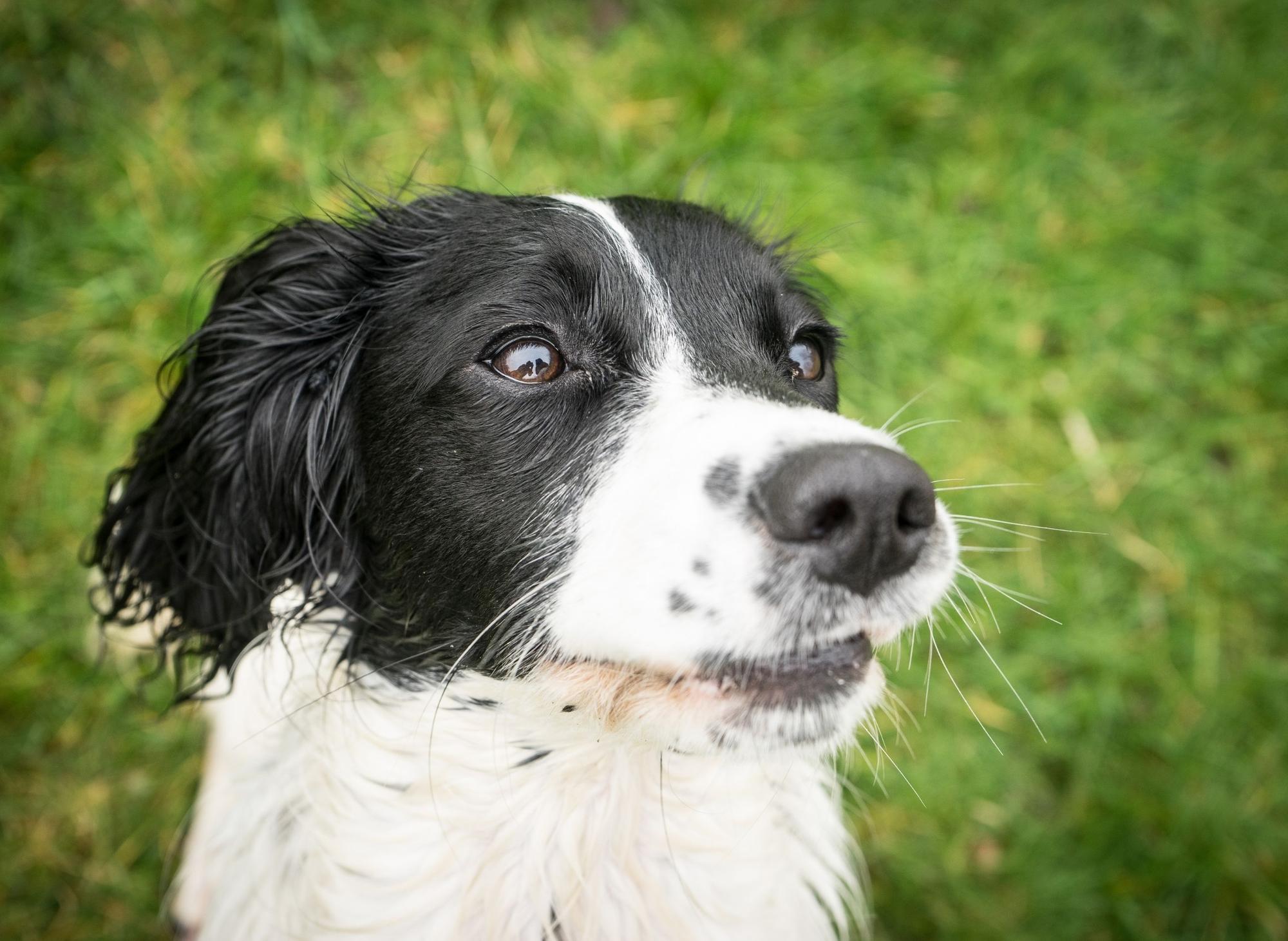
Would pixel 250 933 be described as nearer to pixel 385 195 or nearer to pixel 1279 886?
pixel 385 195

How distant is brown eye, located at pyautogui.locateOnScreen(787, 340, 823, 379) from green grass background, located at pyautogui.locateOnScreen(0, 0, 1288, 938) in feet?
3.32

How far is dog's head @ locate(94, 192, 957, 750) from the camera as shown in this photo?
147cm

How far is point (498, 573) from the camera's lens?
1.79 m

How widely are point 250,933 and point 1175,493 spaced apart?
4008mm

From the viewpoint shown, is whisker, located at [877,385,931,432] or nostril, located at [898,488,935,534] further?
whisker, located at [877,385,931,432]

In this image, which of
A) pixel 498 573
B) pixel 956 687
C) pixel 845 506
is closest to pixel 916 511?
pixel 845 506

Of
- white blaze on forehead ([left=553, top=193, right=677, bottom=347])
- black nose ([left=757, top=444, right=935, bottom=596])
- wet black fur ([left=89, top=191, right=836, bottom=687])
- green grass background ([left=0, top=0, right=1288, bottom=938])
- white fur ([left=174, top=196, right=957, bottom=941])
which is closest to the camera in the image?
black nose ([left=757, top=444, right=935, bottom=596])

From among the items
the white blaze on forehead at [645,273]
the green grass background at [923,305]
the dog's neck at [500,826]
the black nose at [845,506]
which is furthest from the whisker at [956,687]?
the white blaze on forehead at [645,273]

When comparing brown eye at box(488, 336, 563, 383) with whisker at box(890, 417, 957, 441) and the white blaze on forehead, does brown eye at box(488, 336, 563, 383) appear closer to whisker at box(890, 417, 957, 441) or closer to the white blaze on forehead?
the white blaze on forehead

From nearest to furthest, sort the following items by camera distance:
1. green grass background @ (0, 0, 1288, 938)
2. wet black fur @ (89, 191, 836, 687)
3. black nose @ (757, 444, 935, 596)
A: 1. black nose @ (757, 444, 935, 596)
2. wet black fur @ (89, 191, 836, 687)
3. green grass background @ (0, 0, 1288, 938)

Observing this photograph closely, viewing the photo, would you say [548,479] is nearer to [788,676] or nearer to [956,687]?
[788,676]

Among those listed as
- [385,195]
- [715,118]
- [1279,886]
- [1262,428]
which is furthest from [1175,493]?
[385,195]

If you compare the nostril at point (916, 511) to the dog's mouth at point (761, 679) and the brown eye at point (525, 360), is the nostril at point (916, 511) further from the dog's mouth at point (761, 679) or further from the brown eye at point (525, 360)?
the brown eye at point (525, 360)

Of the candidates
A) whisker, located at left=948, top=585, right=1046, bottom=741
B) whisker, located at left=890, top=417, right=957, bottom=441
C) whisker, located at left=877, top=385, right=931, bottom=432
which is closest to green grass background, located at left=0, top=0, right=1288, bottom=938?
whisker, located at left=948, top=585, right=1046, bottom=741
